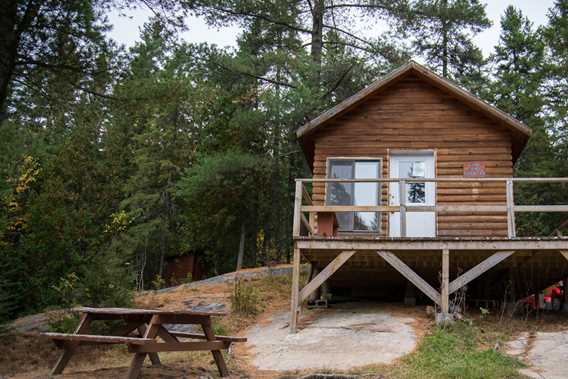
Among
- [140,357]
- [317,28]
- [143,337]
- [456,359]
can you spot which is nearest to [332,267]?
[456,359]

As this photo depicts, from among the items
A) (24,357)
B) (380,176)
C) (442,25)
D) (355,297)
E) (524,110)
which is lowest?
(24,357)

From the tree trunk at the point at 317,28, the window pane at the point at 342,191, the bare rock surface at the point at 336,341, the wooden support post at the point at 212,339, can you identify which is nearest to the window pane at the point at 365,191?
the window pane at the point at 342,191

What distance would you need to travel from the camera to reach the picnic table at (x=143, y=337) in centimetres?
811

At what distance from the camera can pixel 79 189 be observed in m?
18.6

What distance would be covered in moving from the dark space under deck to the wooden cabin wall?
1086mm

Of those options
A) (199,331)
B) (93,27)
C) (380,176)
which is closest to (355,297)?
(380,176)

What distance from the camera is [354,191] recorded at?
15938mm

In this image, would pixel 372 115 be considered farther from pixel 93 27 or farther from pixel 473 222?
pixel 93 27

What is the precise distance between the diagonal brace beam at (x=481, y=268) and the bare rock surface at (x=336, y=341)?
115cm

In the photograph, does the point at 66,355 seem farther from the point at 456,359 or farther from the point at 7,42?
the point at 456,359

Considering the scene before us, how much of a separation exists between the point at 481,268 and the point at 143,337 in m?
7.17

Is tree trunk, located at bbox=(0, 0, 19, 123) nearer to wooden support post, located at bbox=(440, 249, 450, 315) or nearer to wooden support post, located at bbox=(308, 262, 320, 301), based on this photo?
wooden support post, located at bbox=(308, 262, 320, 301)

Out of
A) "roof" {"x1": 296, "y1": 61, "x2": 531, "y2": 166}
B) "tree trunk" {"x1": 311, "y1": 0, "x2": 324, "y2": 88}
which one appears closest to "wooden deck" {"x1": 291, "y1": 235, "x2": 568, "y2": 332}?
"roof" {"x1": 296, "y1": 61, "x2": 531, "y2": 166}

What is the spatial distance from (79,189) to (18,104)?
6759 millimetres
